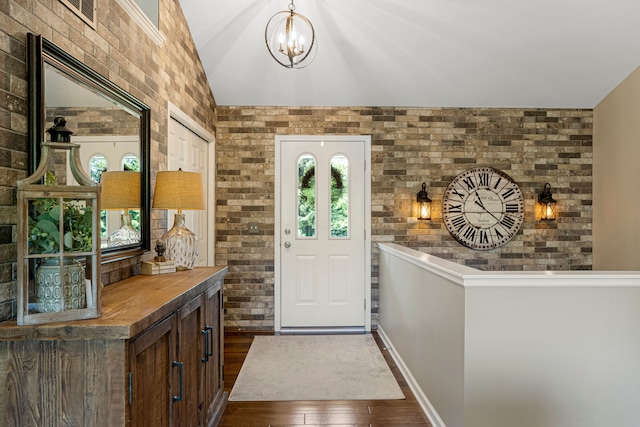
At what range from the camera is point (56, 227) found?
1208mm

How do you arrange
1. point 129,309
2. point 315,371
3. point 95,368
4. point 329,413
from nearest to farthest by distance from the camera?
point 95,368
point 129,309
point 329,413
point 315,371

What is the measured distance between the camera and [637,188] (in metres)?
3.49

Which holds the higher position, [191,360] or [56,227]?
[56,227]

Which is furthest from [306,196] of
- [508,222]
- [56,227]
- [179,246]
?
[56,227]

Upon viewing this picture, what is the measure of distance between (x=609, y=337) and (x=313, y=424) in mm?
1613

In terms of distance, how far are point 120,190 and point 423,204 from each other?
2.89 meters

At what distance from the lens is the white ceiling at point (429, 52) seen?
9.83 feet

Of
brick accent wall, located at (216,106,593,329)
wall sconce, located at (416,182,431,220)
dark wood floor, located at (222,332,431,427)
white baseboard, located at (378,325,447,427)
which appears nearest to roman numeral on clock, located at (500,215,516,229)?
brick accent wall, located at (216,106,593,329)

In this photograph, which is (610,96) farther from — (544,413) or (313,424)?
(313,424)

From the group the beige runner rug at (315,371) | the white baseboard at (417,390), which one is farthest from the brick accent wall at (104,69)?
the white baseboard at (417,390)

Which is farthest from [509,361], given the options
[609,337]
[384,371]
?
[384,371]

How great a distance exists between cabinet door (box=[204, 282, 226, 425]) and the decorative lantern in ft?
2.71

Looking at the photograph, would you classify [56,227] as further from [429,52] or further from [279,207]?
[429,52]

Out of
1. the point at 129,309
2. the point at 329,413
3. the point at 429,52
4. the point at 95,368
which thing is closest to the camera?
the point at 95,368
